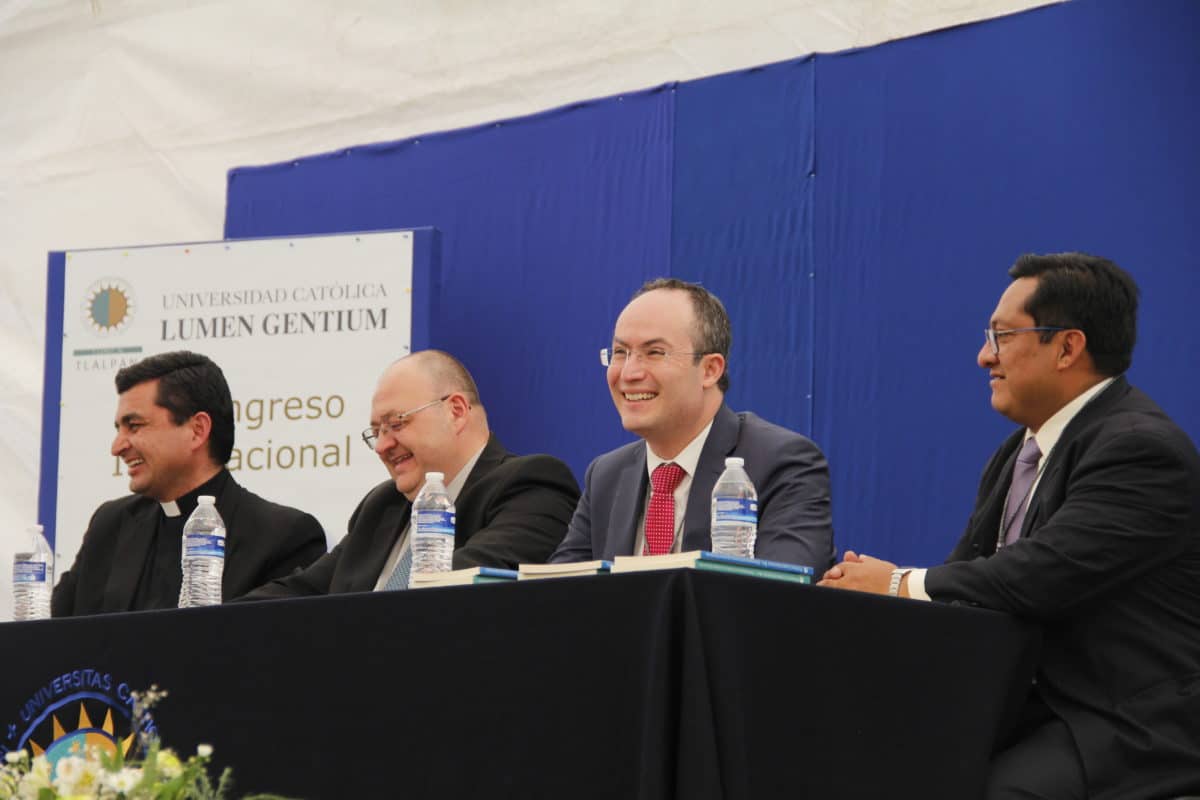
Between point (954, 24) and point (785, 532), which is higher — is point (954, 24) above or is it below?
above

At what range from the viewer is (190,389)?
4719 millimetres

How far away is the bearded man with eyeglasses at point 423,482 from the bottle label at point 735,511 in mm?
733

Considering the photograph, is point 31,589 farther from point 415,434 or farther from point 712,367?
point 712,367

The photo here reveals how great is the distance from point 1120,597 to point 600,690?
962 mm

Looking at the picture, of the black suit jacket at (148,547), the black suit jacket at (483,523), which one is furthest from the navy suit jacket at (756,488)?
the black suit jacket at (148,547)

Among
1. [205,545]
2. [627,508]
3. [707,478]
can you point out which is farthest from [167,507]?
[707,478]

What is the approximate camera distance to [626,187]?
5.59 meters

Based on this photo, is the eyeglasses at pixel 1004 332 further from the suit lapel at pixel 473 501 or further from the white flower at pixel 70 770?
the white flower at pixel 70 770

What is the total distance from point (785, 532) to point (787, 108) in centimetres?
217

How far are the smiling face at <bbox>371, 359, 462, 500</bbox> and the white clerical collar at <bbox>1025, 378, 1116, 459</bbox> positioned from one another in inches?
59.4

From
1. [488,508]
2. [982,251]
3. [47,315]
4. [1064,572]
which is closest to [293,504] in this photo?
[47,315]

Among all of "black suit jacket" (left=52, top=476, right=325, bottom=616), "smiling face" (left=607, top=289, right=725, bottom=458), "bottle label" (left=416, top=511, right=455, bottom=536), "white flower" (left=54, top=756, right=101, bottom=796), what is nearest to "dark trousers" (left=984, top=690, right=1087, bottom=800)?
"smiling face" (left=607, top=289, right=725, bottom=458)

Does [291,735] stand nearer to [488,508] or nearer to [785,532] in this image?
[785,532]

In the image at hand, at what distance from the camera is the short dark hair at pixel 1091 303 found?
3.27 meters
